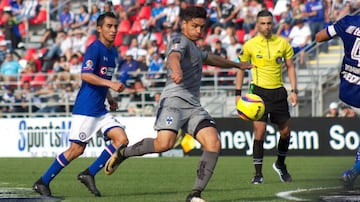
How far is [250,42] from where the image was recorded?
48.5 ft

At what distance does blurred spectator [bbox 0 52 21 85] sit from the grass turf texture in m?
9.29

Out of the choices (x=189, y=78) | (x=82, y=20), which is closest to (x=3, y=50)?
(x=82, y=20)

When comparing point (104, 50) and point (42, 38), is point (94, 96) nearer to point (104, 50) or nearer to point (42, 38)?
point (104, 50)

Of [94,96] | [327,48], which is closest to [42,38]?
[327,48]

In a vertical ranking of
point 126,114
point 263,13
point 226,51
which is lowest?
point 126,114

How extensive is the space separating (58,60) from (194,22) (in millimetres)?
21026

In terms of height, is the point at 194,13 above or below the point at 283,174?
above

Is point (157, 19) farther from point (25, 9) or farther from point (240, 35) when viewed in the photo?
point (25, 9)

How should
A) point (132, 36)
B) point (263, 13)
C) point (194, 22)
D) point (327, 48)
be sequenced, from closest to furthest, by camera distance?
point (194, 22), point (263, 13), point (327, 48), point (132, 36)

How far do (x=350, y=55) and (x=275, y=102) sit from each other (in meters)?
2.11

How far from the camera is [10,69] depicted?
101 feet

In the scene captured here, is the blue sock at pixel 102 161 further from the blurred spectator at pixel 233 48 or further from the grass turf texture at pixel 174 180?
the blurred spectator at pixel 233 48

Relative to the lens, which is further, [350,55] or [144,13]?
[144,13]

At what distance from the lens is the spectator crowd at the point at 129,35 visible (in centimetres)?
2673
